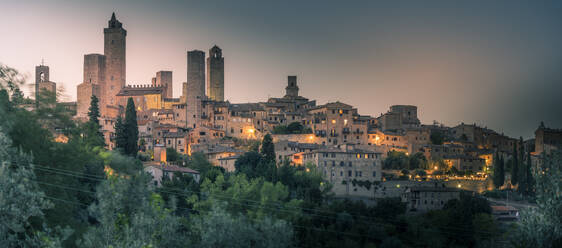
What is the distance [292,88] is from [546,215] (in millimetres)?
64451

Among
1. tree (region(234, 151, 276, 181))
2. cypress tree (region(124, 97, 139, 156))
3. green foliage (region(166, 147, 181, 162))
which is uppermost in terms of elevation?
cypress tree (region(124, 97, 139, 156))

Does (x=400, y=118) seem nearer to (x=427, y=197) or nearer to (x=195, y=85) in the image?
(x=195, y=85)

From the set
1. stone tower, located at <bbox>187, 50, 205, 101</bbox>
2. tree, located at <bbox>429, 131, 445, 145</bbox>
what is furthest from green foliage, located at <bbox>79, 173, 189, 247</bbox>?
stone tower, located at <bbox>187, 50, 205, 101</bbox>

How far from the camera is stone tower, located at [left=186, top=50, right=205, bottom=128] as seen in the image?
236ft

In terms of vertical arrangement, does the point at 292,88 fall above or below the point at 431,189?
above

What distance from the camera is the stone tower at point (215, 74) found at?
8656 centimetres

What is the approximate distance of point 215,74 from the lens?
288 feet

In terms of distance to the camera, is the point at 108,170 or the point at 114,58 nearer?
the point at 108,170

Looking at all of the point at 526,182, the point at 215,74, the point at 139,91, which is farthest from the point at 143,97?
the point at 526,182

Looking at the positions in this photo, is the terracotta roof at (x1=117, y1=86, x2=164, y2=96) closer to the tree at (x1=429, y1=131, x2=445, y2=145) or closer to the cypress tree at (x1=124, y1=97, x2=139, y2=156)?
the cypress tree at (x1=124, y1=97, x2=139, y2=156)

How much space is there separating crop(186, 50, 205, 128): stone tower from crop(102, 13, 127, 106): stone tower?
8133 millimetres

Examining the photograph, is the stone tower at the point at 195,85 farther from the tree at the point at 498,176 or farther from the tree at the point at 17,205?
the tree at the point at 17,205

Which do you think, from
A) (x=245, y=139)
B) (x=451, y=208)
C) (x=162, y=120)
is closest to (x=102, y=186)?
(x=451, y=208)

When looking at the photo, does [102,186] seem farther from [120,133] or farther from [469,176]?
[469,176]
